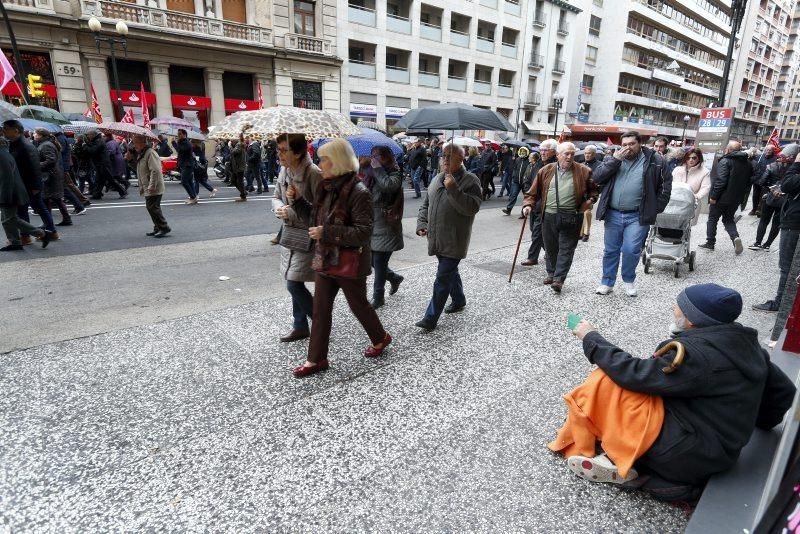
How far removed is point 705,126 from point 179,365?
16.3 metres

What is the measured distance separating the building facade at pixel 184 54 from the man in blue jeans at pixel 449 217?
19.1m

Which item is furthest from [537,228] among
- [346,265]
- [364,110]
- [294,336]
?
[364,110]

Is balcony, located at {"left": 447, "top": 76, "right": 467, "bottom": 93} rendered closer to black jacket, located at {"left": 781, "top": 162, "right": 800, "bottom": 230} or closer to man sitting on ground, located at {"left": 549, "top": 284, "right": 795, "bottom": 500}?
black jacket, located at {"left": 781, "top": 162, "right": 800, "bottom": 230}

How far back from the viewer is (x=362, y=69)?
29.5 meters

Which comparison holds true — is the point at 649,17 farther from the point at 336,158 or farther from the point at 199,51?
the point at 336,158

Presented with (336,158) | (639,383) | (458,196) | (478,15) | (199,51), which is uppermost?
(478,15)

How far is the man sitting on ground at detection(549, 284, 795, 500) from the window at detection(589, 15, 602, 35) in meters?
52.8

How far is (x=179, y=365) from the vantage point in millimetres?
3711

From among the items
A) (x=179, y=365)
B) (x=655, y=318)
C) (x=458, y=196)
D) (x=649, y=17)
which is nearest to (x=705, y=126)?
(x=655, y=318)

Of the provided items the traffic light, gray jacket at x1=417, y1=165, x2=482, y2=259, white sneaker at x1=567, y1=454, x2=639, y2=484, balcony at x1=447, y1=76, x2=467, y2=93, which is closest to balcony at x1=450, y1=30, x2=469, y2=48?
balcony at x1=447, y1=76, x2=467, y2=93

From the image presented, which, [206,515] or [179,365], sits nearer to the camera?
[206,515]

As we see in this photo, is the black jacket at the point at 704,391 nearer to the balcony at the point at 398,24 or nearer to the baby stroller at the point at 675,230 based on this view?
the baby stroller at the point at 675,230

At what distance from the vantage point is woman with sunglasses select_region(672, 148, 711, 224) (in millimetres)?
7270

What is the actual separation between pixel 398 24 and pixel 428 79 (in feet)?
13.6
